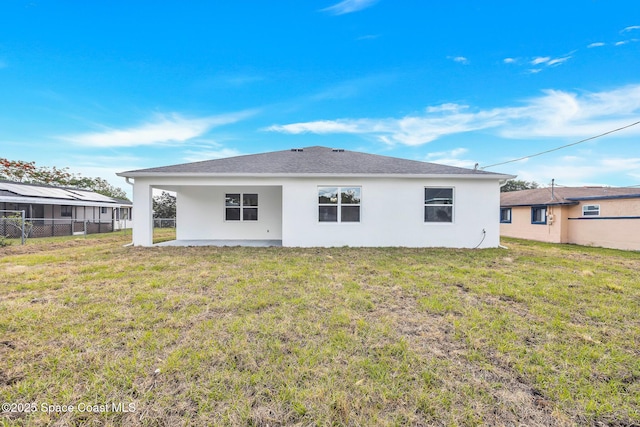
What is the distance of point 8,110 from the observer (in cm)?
1691

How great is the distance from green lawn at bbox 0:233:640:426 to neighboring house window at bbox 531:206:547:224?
9.40 metres

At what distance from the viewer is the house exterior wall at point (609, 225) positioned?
10531 mm

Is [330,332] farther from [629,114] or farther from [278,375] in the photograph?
[629,114]

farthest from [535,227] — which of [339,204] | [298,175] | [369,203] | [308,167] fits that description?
[298,175]

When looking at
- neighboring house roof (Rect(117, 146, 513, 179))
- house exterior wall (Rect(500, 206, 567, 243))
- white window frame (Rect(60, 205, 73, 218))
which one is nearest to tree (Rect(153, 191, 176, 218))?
white window frame (Rect(60, 205, 73, 218))

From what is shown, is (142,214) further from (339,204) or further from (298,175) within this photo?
(339,204)

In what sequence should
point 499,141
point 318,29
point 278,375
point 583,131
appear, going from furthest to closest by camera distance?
point 499,141 → point 583,131 → point 318,29 → point 278,375

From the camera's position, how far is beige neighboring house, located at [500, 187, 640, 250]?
10.7 m

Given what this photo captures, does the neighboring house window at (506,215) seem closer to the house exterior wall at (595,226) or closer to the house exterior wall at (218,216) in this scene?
the house exterior wall at (595,226)

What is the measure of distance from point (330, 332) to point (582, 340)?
289 cm

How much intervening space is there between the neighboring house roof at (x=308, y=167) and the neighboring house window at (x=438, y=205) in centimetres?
74

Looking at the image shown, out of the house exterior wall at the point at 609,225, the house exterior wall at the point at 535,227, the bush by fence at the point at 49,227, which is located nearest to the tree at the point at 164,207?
the bush by fence at the point at 49,227

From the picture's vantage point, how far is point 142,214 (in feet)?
30.8

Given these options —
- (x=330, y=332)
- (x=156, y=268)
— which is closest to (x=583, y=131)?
(x=330, y=332)
